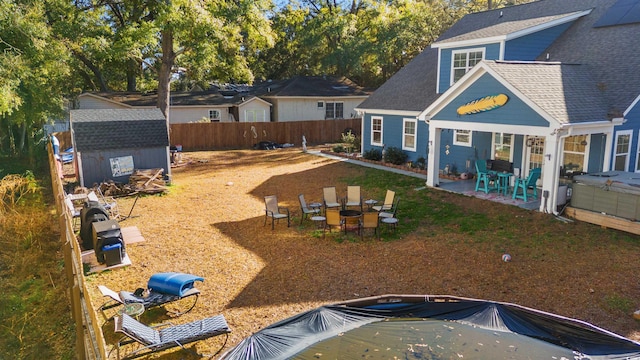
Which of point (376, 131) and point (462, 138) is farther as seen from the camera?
point (376, 131)

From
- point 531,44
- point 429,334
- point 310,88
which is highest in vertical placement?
point 531,44

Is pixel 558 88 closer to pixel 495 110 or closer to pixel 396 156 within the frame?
pixel 495 110

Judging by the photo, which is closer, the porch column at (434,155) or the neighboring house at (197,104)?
the porch column at (434,155)

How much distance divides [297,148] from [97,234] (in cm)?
2167

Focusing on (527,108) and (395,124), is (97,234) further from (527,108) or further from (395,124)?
(395,124)

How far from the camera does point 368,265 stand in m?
10.4

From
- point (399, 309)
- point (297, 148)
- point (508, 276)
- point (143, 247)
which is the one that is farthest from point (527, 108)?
point (297, 148)

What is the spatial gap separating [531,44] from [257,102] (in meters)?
22.2

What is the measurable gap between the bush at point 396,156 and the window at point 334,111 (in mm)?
17406

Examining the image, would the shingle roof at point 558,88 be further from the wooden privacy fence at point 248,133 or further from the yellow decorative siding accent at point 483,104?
the wooden privacy fence at point 248,133

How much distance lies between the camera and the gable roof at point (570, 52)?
1486 cm

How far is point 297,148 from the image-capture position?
1235 inches

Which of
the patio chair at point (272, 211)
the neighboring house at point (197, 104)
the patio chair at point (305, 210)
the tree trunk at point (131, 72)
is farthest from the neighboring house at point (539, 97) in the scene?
the tree trunk at point (131, 72)

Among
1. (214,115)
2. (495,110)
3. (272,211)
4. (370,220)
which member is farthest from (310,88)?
(370,220)
